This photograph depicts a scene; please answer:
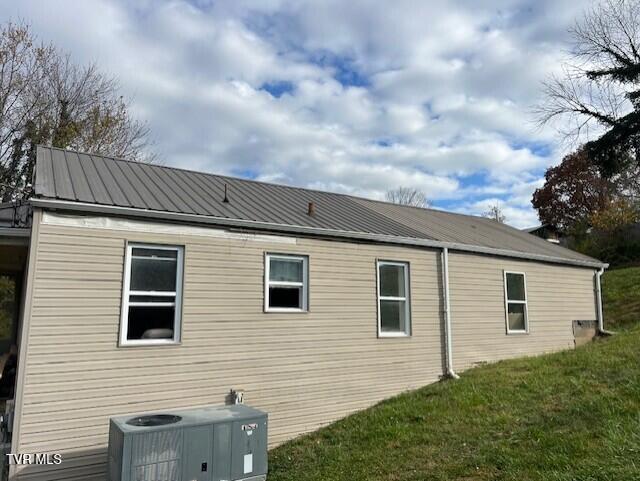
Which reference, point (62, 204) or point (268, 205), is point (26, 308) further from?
point (268, 205)

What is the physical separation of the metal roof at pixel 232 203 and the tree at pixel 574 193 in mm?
19437

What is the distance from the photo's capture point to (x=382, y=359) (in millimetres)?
8766

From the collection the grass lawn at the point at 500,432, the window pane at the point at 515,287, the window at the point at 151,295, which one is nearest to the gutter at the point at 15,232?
the window at the point at 151,295

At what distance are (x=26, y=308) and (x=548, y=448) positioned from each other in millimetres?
6211

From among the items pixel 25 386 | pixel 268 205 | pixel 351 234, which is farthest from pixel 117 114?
pixel 25 386

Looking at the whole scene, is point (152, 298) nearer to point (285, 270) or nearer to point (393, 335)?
point (285, 270)

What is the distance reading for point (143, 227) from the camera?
259 inches

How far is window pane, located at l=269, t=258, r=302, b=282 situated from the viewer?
777 cm

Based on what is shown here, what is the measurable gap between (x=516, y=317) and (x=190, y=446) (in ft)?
28.3

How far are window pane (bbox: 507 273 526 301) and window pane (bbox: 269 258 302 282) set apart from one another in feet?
19.3

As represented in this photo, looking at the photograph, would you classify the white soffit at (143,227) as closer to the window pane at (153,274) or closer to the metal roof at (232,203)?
the metal roof at (232,203)

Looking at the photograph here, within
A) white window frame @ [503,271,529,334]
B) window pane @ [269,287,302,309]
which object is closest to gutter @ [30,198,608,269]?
white window frame @ [503,271,529,334]

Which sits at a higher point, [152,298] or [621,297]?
[621,297]

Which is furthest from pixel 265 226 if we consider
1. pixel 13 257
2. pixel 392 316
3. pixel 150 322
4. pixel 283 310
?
pixel 13 257
